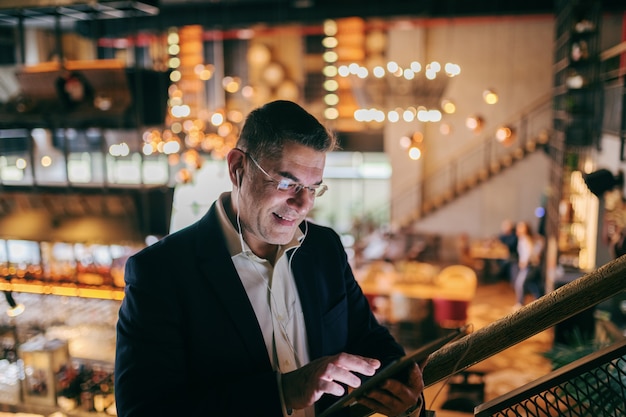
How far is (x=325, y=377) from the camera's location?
1.29 m

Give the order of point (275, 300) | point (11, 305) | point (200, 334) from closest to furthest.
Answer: point (200, 334) → point (275, 300) → point (11, 305)

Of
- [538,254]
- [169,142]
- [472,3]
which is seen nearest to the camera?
[169,142]

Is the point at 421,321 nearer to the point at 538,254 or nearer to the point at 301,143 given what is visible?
the point at 538,254

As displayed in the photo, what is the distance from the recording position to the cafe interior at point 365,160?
213 inches

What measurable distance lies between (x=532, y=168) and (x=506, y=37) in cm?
325

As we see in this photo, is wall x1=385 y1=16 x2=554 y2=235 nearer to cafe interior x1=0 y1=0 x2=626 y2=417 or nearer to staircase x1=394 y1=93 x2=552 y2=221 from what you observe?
cafe interior x1=0 y1=0 x2=626 y2=417

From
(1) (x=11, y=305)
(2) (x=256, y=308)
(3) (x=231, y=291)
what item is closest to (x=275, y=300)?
(2) (x=256, y=308)

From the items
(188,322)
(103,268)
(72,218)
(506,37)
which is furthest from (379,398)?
(506,37)

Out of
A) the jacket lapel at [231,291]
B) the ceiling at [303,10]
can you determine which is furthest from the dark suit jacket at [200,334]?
the ceiling at [303,10]

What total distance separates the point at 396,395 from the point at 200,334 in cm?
60

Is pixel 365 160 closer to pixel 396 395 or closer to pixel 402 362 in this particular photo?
pixel 396 395

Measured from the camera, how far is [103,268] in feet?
24.2

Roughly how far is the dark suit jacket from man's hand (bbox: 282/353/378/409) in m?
0.07

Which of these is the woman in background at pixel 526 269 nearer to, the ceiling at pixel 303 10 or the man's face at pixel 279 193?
the ceiling at pixel 303 10
